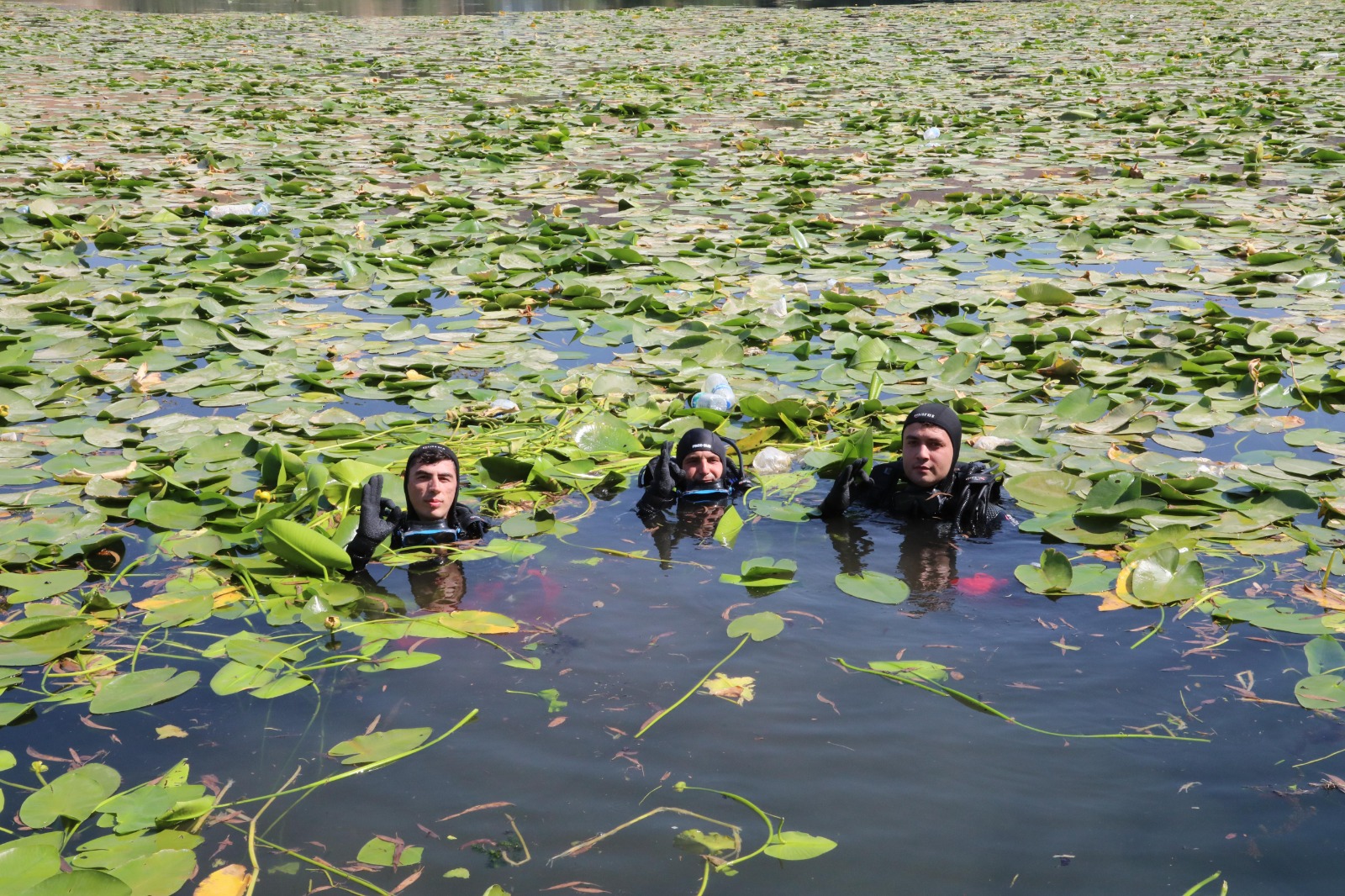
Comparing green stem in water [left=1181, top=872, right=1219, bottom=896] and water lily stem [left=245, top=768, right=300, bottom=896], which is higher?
green stem in water [left=1181, top=872, right=1219, bottom=896]

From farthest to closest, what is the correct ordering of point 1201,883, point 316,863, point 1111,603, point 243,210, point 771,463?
point 243,210, point 771,463, point 1111,603, point 316,863, point 1201,883

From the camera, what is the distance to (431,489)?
426cm

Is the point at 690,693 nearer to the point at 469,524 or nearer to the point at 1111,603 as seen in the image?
the point at 469,524

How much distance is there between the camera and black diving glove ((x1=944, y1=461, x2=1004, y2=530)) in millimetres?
4340

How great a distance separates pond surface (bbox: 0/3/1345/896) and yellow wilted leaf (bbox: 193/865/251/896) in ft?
0.22

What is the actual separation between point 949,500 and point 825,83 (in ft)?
46.5

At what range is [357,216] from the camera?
30.8 feet

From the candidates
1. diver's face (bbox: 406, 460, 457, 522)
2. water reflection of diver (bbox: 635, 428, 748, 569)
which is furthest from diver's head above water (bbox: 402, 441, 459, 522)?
water reflection of diver (bbox: 635, 428, 748, 569)

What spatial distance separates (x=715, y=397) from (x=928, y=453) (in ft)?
4.31

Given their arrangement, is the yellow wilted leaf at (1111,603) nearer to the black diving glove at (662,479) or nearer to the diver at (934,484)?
the diver at (934,484)

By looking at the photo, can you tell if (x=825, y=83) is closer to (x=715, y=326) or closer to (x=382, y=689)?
(x=715, y=326)

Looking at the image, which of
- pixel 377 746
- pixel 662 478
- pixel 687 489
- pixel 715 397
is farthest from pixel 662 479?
pixel 377 746

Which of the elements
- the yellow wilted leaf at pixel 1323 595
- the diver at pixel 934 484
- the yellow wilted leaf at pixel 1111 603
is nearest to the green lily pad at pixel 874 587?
the diver at pixel 934 484

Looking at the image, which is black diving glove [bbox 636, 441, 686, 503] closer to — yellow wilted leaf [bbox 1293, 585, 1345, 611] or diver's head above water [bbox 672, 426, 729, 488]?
diver's head above water [bbox 672, 426, 729, 488]
